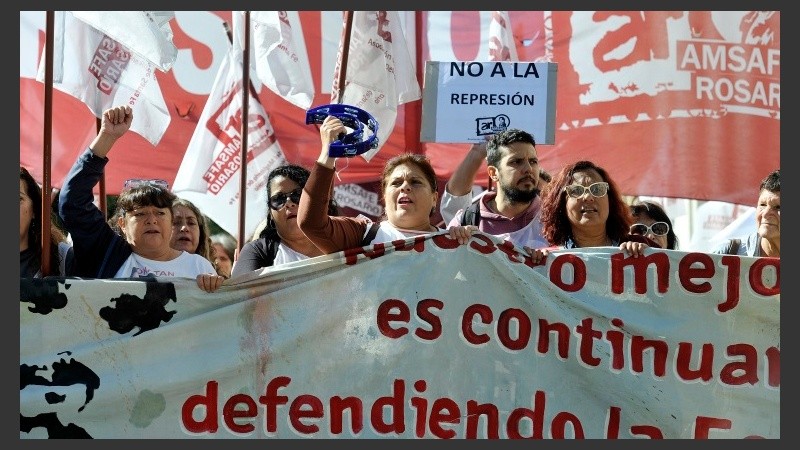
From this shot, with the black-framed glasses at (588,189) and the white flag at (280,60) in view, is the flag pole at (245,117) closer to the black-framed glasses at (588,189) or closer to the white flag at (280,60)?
the white flag at (280,60)

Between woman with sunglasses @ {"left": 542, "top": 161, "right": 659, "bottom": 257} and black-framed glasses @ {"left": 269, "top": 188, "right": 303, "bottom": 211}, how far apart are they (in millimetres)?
1110

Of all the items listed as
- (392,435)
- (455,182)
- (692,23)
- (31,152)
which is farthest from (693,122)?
(392,435)

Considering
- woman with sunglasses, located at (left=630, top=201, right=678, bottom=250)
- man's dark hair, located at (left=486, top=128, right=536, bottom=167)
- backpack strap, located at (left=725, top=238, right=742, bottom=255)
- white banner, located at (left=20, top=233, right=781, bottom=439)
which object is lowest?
white banner, located at (left=20, top=233, right=781, bottom=439)

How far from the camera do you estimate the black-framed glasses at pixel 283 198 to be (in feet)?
18.1

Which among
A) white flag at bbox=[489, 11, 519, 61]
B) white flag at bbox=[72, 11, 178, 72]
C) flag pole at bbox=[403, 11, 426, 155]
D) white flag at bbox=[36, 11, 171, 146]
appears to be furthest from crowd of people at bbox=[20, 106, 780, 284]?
flag pole at bbox=[403, 11, 426, 155]

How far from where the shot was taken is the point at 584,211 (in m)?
5.38

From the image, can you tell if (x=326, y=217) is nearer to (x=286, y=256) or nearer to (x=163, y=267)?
(x=286, y=256)

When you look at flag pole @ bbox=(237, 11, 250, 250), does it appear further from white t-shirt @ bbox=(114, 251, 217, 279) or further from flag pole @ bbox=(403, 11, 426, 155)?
flag pole @ bbox=(403, 11, 426, 155)

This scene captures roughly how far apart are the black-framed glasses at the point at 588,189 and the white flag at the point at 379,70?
95.0 inches

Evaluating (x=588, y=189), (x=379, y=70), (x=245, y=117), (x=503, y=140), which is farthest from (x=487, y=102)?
(x=245, y=117)

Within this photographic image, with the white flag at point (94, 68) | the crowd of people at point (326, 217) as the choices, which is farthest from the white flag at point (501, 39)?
the crowd of people at point (326, 217)

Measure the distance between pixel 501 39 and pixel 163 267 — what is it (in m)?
4.97

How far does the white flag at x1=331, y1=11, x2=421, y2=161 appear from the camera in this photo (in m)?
7.85

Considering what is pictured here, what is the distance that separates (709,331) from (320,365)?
1.59 meters
